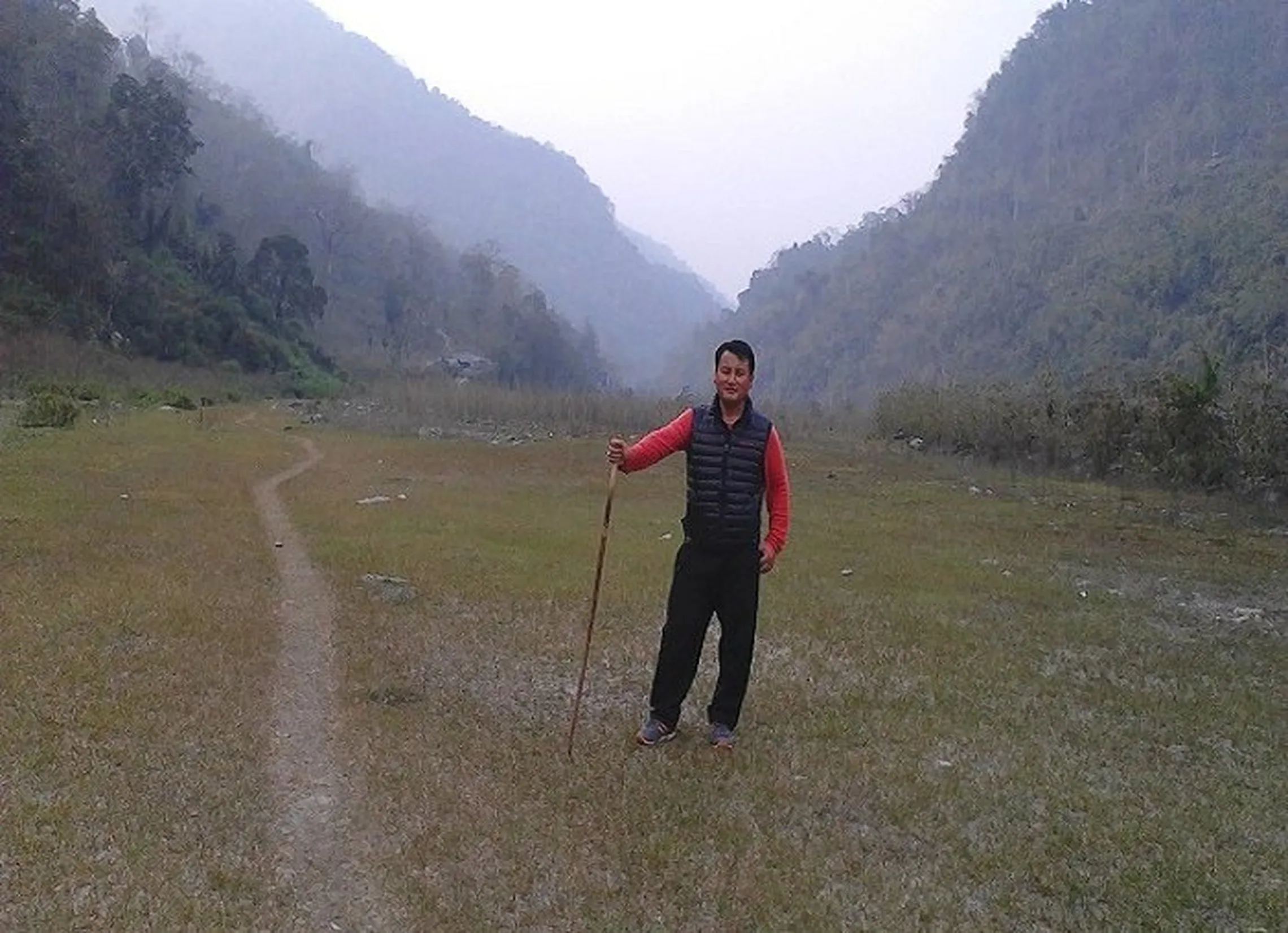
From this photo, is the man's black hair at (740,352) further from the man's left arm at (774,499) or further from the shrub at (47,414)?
the shrub at (47,414)

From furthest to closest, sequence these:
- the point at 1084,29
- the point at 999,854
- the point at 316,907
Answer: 1. the point at 1084,29
2. the point at 999,854
3. the point at 316,907

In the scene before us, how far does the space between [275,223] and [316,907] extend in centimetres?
11443

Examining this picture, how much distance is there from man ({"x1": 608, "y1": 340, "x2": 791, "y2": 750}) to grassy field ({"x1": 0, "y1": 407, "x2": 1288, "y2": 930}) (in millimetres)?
465

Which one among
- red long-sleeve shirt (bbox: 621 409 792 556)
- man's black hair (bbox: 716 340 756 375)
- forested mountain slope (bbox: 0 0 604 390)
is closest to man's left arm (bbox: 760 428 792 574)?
red long-sleeve shirt (bbox: 621 409 792 556)

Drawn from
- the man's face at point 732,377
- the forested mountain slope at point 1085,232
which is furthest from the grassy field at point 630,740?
the forested mountain slope at point 1085,232

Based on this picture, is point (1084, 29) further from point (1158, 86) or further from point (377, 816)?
point (377, 816)

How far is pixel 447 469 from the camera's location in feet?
94.8

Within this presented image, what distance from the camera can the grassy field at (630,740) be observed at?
5.57 metres

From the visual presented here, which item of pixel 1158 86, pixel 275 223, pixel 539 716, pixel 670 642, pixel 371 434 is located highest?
pixel 1158 86

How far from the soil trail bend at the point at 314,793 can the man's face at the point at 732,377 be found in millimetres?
3460

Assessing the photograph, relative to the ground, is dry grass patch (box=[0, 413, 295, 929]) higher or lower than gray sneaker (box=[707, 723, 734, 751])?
lower

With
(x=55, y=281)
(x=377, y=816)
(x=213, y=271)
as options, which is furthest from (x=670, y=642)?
(x=213, y=271)

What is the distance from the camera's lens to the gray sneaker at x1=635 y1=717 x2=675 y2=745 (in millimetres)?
7625

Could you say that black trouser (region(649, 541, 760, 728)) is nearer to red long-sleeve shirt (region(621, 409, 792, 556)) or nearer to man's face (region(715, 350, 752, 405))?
red long-sleeve shirt (region(621, 409, 792, 556))
